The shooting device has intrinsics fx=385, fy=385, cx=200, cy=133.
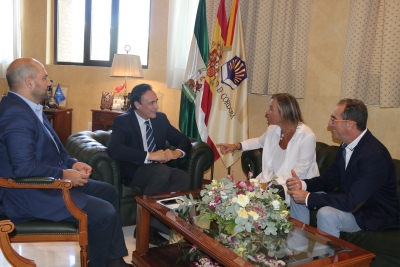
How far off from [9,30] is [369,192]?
5296 mm

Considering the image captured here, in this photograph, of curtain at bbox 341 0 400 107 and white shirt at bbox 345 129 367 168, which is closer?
white shirt at bbox 345 129 367 168

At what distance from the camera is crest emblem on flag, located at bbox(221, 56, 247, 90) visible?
3.74 meters

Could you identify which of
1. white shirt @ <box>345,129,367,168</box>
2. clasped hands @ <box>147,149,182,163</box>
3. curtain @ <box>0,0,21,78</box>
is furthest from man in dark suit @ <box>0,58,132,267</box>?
curtain @ <box>0,0,21,78</box>

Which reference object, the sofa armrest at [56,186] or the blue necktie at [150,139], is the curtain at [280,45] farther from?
the sofa armrest at [56,186]

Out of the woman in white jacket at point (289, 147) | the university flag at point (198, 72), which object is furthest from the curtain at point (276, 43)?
the woman in white jacket at point (289, 147)

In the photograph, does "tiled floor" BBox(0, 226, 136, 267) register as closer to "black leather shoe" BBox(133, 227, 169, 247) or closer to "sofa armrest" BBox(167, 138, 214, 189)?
→ "black leather shoe" BBox(133, 227, 169, 247)

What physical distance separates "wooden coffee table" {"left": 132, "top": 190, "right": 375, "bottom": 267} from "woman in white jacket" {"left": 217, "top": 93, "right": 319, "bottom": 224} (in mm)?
642

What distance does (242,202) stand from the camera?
1.73 metres

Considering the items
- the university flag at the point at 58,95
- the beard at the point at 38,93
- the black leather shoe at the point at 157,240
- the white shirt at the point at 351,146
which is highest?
the beard at the point at 38,93

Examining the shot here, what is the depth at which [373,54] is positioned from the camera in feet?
9.31

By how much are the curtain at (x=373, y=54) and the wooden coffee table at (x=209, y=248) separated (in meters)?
1.34

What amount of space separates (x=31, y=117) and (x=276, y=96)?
1609 millimetres

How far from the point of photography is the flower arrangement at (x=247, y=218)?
66.6 inches

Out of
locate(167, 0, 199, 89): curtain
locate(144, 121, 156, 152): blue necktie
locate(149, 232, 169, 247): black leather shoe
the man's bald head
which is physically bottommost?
locate(149, 232, 169, 247): black leather shoe
